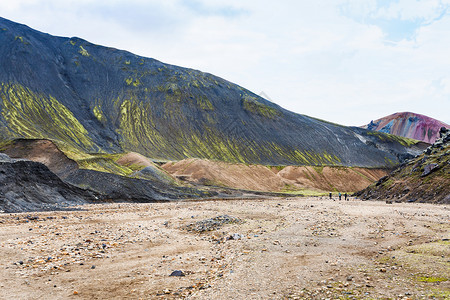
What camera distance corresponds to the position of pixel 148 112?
468 feet

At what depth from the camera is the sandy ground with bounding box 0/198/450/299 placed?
34.9ft

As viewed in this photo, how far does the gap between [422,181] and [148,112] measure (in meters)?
114

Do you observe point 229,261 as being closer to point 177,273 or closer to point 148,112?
point 177,273

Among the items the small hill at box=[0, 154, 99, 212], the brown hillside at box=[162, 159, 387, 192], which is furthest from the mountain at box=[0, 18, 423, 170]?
the small hill at box=[0, 154, 99, 212]

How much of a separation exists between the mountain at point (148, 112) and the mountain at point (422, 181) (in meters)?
75.9

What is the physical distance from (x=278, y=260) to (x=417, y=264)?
4.76 meters

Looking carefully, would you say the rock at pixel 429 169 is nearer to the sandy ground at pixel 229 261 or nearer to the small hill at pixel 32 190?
the sandy ground at pixel 229 261

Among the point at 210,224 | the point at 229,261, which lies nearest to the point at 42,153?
the point at 210,224

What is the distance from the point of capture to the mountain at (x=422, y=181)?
40344 mm

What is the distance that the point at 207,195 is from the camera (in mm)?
61375

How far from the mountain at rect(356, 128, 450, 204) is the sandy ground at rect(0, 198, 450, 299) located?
20.4 meters

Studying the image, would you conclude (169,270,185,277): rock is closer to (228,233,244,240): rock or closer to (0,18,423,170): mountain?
(228,233,244,240): rock

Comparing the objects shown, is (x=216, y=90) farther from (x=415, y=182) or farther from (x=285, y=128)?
(x=415, y=182)

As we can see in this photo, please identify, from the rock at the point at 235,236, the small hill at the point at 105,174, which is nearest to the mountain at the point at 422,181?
the small hill at the point at 105,174
